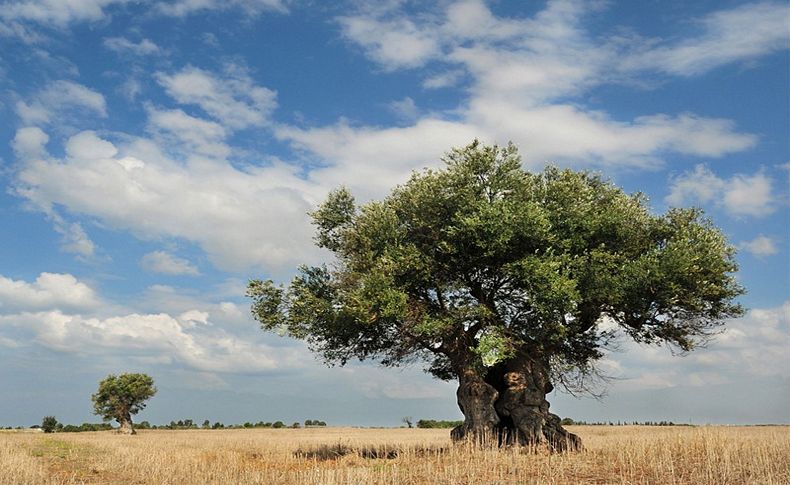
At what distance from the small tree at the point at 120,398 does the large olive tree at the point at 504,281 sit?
→ 81147 mm

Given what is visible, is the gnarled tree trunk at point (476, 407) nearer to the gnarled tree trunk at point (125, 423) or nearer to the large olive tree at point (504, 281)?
the large olive tree at point (504, 281)

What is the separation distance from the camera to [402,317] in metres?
30.1

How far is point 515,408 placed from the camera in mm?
34094

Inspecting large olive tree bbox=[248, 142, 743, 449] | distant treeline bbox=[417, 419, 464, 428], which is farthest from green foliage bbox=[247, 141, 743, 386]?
distant treeline bbox=[417, 419, 464, 428]

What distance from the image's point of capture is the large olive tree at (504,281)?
3000cm

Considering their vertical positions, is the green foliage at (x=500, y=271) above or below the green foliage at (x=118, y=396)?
above

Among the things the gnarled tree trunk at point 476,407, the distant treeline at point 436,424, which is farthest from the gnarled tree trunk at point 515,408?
the distant treeline at point 436,424

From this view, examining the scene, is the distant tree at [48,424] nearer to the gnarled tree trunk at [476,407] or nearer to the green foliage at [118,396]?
the green foliage at [118,396]

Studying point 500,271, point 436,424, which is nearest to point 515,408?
point 500,271

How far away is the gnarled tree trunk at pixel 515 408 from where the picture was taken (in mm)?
33281

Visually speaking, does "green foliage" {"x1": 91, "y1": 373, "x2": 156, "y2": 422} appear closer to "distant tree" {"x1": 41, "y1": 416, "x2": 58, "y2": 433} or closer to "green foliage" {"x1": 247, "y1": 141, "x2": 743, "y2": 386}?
"distant tree" {"x1": 41, "y1": 416, "x2": 58, "y2": 433}

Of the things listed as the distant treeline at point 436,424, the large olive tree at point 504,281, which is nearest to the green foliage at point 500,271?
the large olive tree at point 504,281

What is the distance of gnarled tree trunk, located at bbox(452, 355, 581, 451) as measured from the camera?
109 feet

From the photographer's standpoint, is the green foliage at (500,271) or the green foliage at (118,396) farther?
the green foliage at (118,396)
